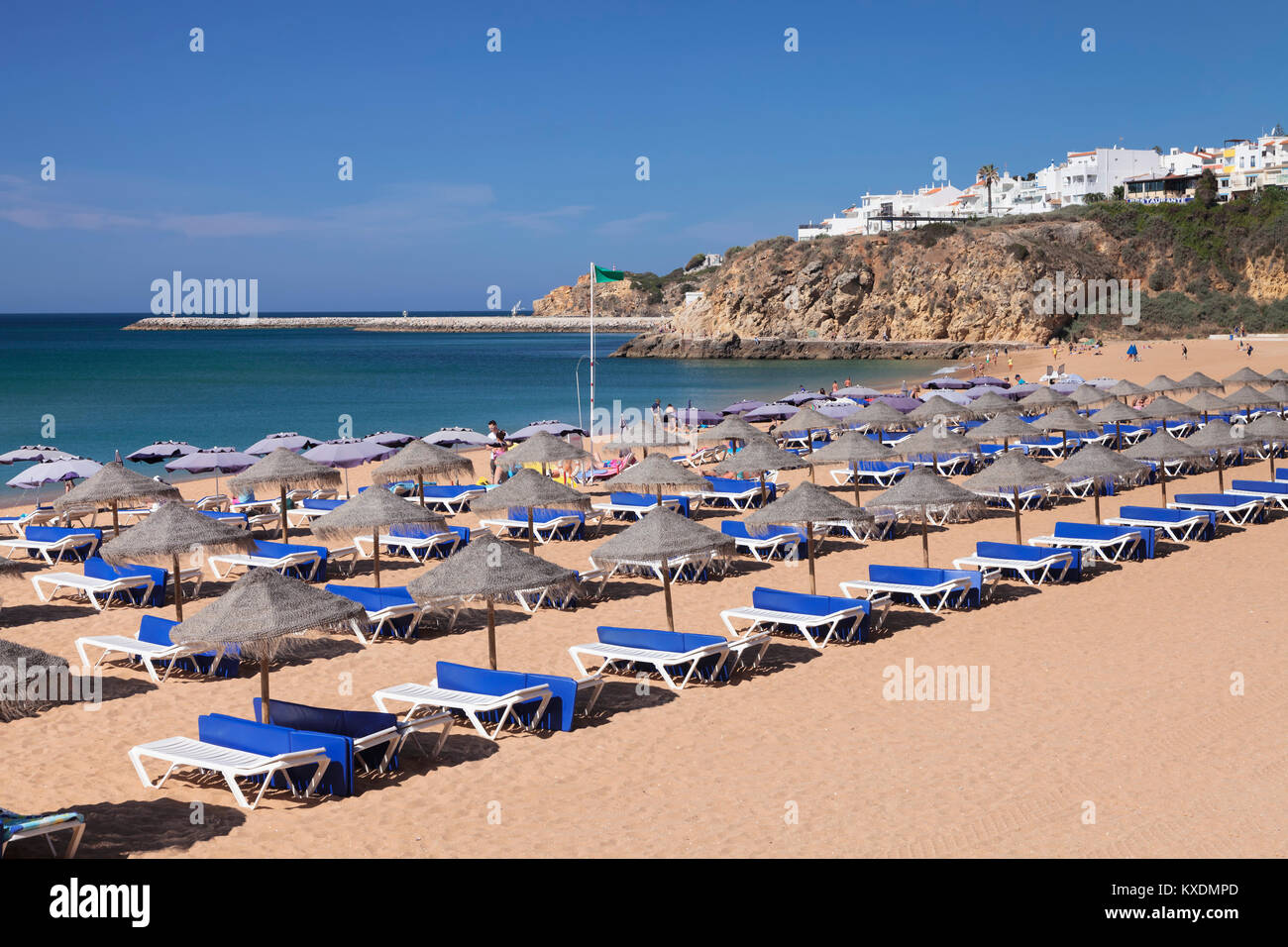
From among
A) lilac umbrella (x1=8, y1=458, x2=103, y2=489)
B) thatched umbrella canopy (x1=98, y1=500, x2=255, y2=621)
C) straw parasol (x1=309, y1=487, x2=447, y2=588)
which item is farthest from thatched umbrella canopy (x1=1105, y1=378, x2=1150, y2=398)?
lilac umbrella (x1=8, y1=458, x2=103, y2=489)

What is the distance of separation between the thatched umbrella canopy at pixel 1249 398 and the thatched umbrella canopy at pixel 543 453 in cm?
1418

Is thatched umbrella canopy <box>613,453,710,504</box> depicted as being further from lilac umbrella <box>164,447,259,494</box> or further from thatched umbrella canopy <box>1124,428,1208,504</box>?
lilac umbrella <box>164,447,259,494</box>

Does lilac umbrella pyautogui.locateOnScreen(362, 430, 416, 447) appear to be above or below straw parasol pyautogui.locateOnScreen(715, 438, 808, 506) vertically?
above

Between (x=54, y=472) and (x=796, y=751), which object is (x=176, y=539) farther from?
(x=54, y=472)

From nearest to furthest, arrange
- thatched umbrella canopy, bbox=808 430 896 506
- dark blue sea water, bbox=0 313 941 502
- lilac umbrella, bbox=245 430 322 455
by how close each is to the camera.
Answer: thatched umbrella canopy, bbox=808 430 896 506
lilac umbrella, bbox=245 430 322 455
dark blue sea water, bbox=0 313 941 502

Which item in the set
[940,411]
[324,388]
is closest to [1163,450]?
[940,411]

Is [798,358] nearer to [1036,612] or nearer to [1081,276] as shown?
[1081,276]

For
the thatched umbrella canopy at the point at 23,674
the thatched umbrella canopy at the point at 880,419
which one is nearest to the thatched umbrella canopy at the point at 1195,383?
the thatched umbrella canopy at the point at 880,419

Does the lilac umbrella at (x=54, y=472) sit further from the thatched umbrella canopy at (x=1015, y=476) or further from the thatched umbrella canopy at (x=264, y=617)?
the thatched umbrella canopy at (x=1015, y=476)

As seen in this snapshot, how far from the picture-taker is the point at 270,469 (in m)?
16.9

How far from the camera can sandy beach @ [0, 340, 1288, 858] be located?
294 inches

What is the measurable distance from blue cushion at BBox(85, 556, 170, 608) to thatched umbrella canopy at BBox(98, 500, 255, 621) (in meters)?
1.71

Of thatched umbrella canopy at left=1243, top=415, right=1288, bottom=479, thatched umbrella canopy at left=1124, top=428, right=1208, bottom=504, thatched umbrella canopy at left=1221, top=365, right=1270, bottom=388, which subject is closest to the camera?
thatched umbrella canopy at left=1124, top=428, right=1208, bottom=504
